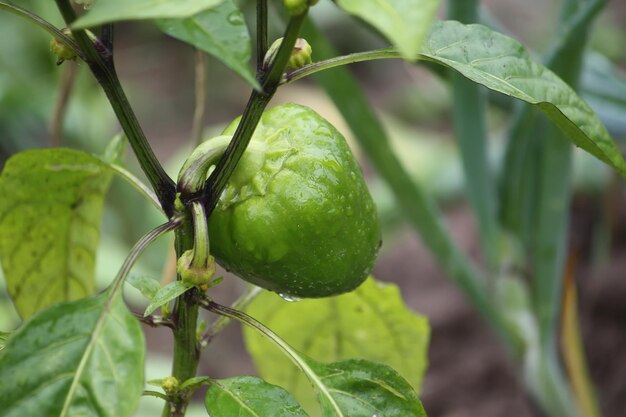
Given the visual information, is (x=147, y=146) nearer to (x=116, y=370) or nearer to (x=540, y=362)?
(x=116, y=370)

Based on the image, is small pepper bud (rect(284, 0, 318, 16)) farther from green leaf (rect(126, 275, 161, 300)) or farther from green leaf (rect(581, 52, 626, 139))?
green leaf (rect(581, 52, 626, 139))

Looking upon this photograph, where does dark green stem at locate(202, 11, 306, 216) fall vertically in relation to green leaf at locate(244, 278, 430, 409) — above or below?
below

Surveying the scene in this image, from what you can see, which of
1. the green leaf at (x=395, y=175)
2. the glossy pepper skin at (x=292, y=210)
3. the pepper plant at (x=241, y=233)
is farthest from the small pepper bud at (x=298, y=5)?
the green leaf at (x=395, y=175)

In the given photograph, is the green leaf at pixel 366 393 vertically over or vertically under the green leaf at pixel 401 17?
under

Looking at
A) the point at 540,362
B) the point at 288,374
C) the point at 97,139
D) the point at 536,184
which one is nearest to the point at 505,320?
the point at 540,362

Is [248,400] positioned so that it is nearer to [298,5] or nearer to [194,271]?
[194,271]

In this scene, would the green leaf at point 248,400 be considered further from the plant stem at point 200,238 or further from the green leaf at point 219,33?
the green leaf at point 219,33

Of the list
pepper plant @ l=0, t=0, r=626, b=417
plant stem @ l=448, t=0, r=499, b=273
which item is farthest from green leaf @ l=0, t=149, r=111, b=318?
plant stem @ l=448, t=0, r=499, b=273
